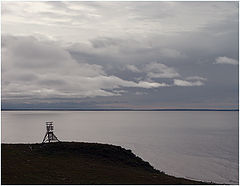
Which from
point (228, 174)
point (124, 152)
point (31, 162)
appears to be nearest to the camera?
point (31, 162)

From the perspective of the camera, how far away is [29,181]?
1150 inches

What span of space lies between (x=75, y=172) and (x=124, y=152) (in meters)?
20.3

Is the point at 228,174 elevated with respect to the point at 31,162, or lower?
lower

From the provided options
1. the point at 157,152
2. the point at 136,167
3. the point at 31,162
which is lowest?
the point at 157,152

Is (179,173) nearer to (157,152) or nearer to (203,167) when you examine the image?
(203,167)

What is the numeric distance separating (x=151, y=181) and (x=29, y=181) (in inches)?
571

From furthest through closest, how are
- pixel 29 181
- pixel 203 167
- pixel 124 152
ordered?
pixel 203 167
pixel 124 152
pixel 29 181

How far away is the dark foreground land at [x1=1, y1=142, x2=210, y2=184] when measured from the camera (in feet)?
103

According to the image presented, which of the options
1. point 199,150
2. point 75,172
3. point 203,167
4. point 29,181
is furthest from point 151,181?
point 199,150

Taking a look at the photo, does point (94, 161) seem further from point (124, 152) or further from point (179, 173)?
point (179, 173)

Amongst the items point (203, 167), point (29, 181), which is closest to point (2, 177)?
point (29, 181)

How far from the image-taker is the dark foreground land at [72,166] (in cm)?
3148

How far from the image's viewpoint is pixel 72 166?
39.2 meters

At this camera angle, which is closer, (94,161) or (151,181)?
(151,181)
